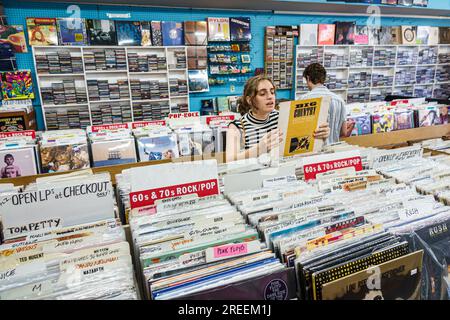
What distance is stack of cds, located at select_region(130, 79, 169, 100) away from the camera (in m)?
5.61

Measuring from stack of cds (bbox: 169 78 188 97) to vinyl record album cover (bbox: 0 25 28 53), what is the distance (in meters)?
2.38

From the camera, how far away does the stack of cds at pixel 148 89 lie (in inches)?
221

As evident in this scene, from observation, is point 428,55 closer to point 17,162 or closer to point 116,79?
point 116,79

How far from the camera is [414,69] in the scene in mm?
7547

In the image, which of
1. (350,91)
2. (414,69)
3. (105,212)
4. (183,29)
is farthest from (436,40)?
(105,212)

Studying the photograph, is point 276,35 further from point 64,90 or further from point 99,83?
point 64,90

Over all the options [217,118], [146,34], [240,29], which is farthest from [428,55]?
[217,118]

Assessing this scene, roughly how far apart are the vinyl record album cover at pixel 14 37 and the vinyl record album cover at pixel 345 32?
19.2ft

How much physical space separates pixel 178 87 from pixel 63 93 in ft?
6.33

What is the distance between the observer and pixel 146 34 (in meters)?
5.51

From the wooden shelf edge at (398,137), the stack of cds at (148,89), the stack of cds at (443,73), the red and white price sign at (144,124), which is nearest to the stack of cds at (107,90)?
the stack of cds at (148,89)

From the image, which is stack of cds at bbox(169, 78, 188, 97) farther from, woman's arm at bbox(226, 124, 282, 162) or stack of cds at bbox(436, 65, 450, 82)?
stack of cds at bbox(436, 65, 450, 82)

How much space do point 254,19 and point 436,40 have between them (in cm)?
483

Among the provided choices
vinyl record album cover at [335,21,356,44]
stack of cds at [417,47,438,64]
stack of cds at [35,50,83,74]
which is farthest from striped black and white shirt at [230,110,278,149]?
stack of cds at [417,47,438,64]
